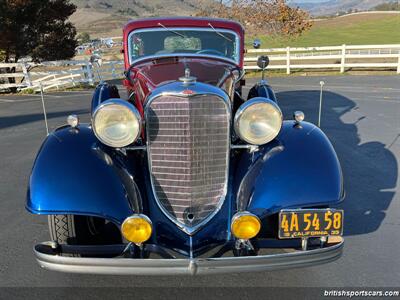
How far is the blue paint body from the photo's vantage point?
9.12 ft

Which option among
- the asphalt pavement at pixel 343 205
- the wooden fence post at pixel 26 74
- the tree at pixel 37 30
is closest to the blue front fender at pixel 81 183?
the asphalt pavement at pixel 343 205

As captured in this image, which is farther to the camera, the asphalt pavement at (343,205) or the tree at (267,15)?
the tree at (267,15)

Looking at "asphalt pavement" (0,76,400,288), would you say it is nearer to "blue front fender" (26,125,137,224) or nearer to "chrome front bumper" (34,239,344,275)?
"chrome front bumper" (34,239,344,275)

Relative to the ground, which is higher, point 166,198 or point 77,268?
point 166,198

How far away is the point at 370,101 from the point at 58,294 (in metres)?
9.34

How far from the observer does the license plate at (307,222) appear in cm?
269

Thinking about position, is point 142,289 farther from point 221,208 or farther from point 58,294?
point 221,208

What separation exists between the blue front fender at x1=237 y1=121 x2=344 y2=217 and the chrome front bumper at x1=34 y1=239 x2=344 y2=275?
367 millimetres

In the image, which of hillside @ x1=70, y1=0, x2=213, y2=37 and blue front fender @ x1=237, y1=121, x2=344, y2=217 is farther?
hillside @ x1=70, y1=0, x2=213, y2=37

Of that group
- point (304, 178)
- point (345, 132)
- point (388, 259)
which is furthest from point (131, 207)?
point (345, 132)

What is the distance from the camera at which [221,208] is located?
9.76 feet

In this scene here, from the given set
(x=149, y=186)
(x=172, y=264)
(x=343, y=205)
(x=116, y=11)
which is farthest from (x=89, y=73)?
(x=116, y=11)

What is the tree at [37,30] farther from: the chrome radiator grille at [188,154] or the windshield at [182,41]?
the chrome radiator grille at [188,154]

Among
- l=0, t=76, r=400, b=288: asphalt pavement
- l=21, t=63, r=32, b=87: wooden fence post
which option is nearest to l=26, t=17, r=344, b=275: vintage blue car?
l=0, t=76, r=400, b=288: asphalt pavement
